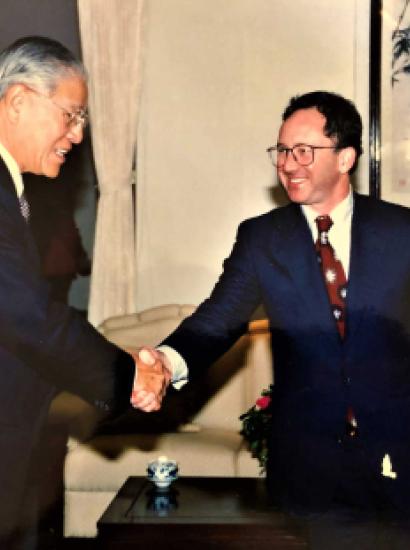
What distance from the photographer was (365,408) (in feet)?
9.18

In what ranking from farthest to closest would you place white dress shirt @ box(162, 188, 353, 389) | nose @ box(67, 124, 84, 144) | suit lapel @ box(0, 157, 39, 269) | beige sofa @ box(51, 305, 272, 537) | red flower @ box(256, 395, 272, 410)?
beige sofa @ box(51, 305, 272, 537)
red flower @ box(256, 395, 272, 410)
white dress shirt @ box(162, 188, 353, 389)
nose @ box(67, 124, 84, 144)
suit lapel @ box(0, 157, 39, 269)

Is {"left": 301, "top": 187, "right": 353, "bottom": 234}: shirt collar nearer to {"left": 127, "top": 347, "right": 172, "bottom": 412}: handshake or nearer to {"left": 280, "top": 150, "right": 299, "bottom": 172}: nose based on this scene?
{"left": 280, "top": 150, "right": 299, "bottom": 172}: nose

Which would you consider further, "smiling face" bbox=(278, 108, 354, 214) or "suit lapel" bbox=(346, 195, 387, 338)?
"smiling face" bbox=(278, 108, 354, 214)

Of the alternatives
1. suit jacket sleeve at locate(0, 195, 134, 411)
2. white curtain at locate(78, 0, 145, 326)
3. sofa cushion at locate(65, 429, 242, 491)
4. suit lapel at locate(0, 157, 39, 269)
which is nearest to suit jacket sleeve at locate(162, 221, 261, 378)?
suit jacket sleeve at locate(0, 195, 134, 411)

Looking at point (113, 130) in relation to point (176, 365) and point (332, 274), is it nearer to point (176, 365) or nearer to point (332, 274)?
point (176, 365)

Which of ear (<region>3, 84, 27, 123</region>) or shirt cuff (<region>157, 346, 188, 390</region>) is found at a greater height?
ear (<region>3, 84, 27, 123</region>)

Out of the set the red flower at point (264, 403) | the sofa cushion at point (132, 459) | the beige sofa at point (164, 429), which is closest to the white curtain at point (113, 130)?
the beige sofa at point (164, 429)

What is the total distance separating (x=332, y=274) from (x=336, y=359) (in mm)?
284

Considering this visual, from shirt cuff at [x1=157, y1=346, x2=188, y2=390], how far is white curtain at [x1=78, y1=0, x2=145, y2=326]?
8.37ft

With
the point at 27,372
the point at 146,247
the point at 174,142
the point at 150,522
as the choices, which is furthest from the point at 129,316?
the point at 27,372

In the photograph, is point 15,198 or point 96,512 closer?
point 15,198

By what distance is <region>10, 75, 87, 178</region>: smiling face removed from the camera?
104 inches

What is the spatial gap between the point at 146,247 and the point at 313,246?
122 inches

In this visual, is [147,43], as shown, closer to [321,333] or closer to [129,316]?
[129,316]
